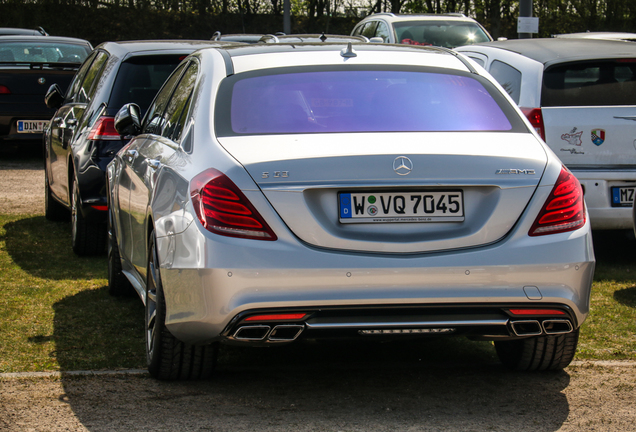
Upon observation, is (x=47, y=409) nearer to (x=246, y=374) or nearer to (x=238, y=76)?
(x=246, y=374)

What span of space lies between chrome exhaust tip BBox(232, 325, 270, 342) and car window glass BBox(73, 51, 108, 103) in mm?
4722

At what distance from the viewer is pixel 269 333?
12.2 feet

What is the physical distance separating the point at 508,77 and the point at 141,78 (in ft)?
9.87

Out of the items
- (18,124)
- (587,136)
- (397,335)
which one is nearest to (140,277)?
(397,335)

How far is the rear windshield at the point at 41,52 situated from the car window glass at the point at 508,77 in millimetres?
8677

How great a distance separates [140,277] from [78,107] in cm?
372

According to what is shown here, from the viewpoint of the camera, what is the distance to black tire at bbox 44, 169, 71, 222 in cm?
959

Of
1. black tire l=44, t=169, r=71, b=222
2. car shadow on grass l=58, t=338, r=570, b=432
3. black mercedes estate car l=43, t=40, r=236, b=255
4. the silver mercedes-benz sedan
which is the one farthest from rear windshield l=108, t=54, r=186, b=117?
the silver mercedes-benz sedan

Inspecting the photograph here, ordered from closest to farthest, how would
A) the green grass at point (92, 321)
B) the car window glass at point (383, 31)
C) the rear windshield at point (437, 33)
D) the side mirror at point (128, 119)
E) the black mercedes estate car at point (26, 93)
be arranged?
the green grass at point (92, 321)
the side mirror at point (128, 119)
the black mercedes estate car at point (26, 93)
the rear windshield at point (437, 33)
the car window glass at point (383, 31)

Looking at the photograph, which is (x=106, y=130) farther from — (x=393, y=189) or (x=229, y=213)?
(x=393, y=189)

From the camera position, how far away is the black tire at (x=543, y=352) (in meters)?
4.41

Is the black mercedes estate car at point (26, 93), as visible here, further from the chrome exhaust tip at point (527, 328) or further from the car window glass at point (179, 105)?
the chrome exhaust tip at point (527, 328)

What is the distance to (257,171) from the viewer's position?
12.1ft

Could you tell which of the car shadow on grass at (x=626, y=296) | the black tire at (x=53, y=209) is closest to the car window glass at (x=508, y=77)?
the car shadow on grass at (x=626, y=296)
